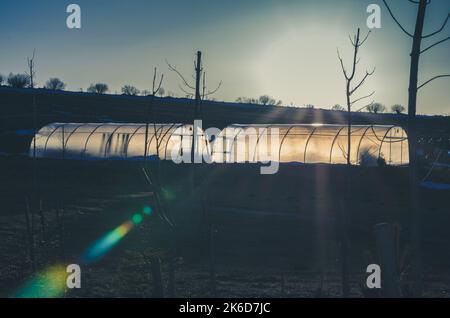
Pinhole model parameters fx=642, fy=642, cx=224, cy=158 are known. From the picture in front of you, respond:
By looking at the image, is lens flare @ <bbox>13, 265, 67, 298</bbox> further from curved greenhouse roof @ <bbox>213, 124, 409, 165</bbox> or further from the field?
curved greenhouse roof @ <bbox>213, 124, 409, 165</bbox>

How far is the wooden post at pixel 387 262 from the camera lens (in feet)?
23.8

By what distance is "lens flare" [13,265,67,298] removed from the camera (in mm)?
9070

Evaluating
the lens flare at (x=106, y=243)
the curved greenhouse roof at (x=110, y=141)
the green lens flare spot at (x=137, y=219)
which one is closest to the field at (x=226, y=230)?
the lens flare at (x=106, y=243)

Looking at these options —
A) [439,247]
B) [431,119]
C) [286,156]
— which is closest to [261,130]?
[286,156]

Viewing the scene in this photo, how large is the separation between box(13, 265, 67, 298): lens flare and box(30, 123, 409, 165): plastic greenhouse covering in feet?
56.2

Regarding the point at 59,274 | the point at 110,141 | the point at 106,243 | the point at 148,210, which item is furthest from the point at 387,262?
the point at 110,141

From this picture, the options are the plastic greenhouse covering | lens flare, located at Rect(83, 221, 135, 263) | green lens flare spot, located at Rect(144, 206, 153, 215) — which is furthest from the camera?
the plastic greenhouse covering

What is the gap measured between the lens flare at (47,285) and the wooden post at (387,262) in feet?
14.7

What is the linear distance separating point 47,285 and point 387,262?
17.1 ft

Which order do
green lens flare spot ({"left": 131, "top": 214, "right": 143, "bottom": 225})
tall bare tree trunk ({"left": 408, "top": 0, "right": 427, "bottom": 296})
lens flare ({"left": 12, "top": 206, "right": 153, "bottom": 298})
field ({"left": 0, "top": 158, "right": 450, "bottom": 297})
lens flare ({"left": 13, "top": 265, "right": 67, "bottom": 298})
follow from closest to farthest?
tall bare tree trunk ({"left": 408, "top": 0, "right": 427, "bottom": 296}) < lens flare ({"left": 13, "top": 265, "right": 67, "bottom": 298}) < lens flare ({"left": 12, "top": 206, "right": 153, "bottom": 298}) < field ({"left": 0, "top": 158, "right": 450, "bottom": 297}) < green lens flare spot ({"left": 131, "top": 214, "right": 143, "bottom": 225})

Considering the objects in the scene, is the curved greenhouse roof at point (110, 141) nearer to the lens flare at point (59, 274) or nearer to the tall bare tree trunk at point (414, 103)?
the lens flare at point (59, 274)

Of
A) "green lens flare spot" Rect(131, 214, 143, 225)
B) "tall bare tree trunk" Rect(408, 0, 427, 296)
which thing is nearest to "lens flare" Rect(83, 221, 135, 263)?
"green lens flare spot" Rect(131, 214, 143, 225)
